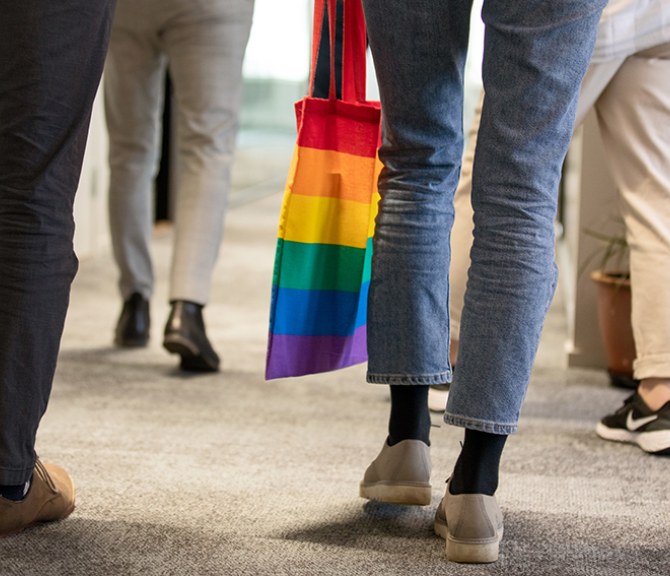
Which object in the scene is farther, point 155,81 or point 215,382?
point 155,81

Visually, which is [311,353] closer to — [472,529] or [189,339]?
[472,529]

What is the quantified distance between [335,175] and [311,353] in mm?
250

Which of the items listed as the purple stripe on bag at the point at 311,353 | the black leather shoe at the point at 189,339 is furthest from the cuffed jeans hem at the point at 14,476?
the black leather shoe at the point at 189,339

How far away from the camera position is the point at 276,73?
7.61 m

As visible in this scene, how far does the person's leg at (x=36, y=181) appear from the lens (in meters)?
1.26

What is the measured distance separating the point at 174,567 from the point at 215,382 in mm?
1168

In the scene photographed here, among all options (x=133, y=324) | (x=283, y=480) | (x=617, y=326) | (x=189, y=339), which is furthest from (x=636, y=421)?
(x=133, y=324)

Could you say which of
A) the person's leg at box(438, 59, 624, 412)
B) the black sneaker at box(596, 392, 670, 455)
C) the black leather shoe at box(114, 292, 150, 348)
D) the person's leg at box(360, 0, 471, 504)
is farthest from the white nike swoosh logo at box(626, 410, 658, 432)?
the black leather shoe at box(114, 292, 150, 348)

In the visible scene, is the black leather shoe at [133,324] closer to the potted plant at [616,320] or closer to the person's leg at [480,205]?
the potted plant at [616,320]

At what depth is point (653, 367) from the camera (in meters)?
2.00

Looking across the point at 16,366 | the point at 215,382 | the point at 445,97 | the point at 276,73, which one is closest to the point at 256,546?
the point at 16,366

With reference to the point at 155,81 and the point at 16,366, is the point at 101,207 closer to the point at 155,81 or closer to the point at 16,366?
the point at 155,81

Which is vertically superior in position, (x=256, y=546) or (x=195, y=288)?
(x=195, y=288)

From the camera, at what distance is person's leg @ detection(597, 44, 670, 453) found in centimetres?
199
